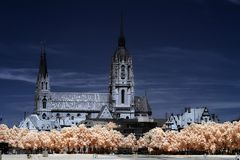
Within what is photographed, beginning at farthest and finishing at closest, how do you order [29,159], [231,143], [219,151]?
1. [219,151]
2. [231,143]
3. [29,159]

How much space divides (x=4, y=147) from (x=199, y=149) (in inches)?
2219

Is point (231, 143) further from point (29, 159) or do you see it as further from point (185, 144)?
point (29, 159)

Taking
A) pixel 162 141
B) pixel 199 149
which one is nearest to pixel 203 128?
pixel 199 149

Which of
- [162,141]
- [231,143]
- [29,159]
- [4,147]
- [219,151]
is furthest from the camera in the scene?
[162,141]

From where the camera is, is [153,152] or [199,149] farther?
[153,152]

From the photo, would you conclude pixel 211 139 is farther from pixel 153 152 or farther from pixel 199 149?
pixel 153 152

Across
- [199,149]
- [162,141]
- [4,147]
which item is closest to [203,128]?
[199,149]

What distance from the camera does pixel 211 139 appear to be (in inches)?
6816

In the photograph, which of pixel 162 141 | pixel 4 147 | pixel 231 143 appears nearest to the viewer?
pixel 4 147

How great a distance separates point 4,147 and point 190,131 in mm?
60205

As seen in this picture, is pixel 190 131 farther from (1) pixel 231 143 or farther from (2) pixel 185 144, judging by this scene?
(1) pixel 231 143

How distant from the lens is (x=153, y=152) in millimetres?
198750

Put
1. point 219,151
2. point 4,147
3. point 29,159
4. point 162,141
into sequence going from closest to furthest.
Answer: point 29,159
point 4,147
point 219,151
point 162,141

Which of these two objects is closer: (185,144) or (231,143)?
(231,143)
